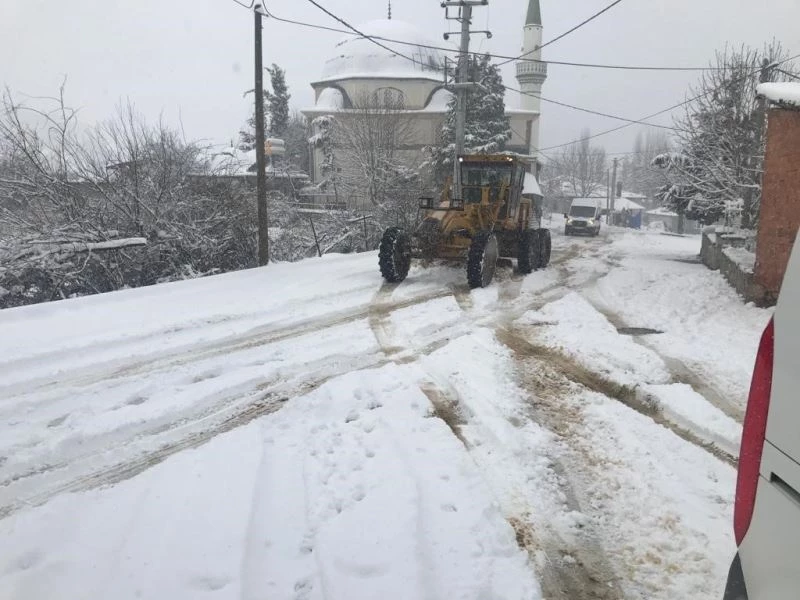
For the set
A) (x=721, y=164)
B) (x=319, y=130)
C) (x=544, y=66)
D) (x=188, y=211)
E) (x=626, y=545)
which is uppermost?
(x=544, y=66)

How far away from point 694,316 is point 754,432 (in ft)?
26.3

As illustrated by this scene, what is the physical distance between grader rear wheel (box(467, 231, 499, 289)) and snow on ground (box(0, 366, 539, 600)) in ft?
21.1

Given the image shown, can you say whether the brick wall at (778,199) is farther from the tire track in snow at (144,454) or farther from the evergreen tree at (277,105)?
the evergreen tree at (277,105)

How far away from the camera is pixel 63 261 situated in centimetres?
1148

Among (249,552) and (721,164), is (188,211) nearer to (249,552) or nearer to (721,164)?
(249,552)

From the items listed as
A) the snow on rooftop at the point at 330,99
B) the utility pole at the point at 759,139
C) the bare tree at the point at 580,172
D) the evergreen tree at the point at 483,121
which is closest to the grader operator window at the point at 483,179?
the utility pole at the point at 759,139

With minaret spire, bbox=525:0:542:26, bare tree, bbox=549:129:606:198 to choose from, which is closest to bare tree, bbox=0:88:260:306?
minaret spire, bbox=525:0:542:26

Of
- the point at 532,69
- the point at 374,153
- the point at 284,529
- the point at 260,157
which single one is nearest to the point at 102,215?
the point at 260,157

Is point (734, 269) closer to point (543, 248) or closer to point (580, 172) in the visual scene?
point (543, 248)

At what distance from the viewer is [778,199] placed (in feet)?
30.4

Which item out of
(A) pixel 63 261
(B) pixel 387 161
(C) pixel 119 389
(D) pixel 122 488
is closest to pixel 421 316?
(C) pixel 119 389

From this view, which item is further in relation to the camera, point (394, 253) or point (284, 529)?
point (394, 253)

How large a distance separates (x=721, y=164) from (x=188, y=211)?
49.3 feet

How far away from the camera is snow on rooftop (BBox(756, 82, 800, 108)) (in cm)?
813
